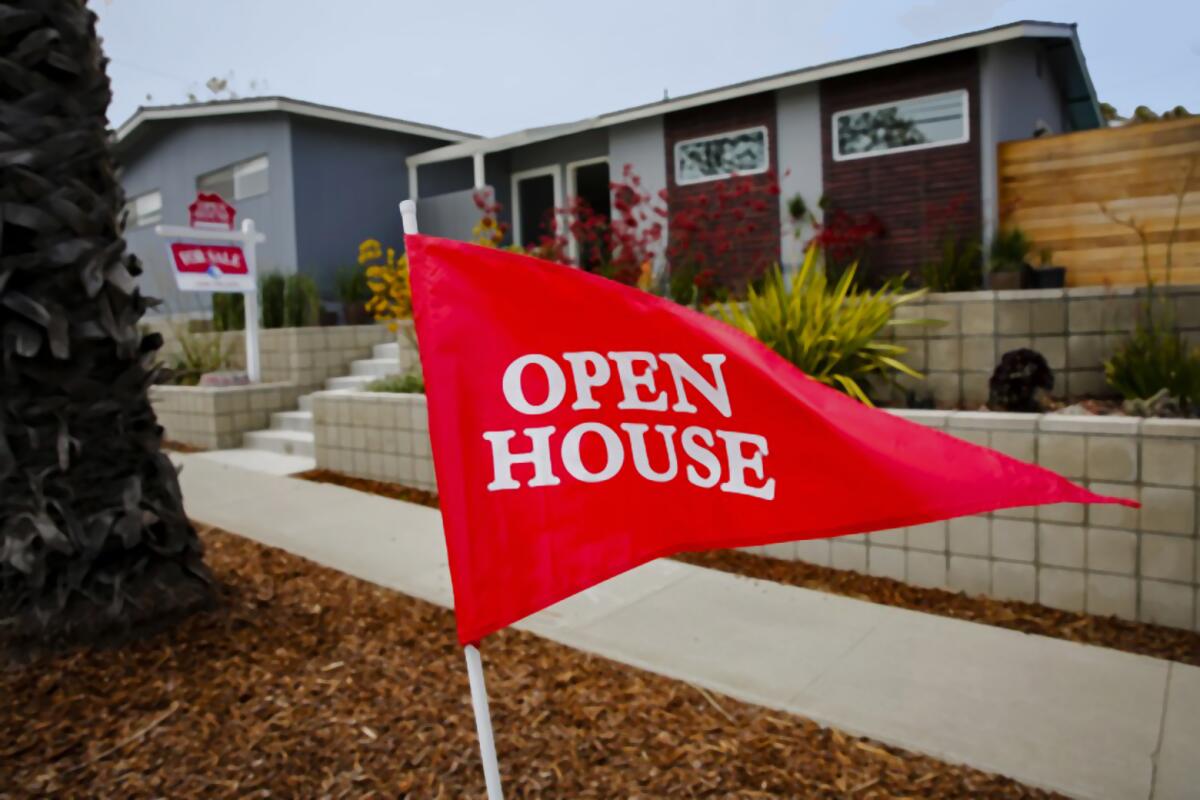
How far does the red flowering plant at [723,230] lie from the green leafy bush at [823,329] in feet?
11.8

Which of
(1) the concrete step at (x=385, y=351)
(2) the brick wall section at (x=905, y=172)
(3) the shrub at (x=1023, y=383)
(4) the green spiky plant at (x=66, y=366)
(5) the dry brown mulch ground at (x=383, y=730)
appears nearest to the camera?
(5) the dry brown mulch ground at (x=383, y=730)

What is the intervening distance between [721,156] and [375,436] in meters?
6.82

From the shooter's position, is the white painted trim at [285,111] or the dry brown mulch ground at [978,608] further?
the white painted trim at [285,111]

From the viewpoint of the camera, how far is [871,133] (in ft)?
35.1

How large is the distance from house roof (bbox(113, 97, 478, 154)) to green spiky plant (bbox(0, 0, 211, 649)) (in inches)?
399

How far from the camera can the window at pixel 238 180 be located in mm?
13859

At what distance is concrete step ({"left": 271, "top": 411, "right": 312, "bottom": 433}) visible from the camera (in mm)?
8867

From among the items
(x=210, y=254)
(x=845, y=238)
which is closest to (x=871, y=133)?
(x=845, y=238)

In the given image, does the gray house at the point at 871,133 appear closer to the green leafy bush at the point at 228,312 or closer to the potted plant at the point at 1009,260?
the potted plant at the point at 1009,260

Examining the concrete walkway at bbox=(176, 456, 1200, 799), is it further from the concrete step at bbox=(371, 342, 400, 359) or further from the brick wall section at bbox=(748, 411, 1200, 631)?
the concrete step at bbox=(371, 342, 400, 359)

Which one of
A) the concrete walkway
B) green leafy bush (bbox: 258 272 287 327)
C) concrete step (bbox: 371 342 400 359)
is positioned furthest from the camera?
green leafy bush (bbox: 258 272 287 327)

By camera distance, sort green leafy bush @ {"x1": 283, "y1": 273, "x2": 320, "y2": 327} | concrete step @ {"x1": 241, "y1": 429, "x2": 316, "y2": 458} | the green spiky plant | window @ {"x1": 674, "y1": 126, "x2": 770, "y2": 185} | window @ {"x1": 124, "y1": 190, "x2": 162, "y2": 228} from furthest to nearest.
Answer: window @ {"x1": 124, "y1": 190, "x2": 162, "y2": 228} < window @ {"x1": 674, "y1": 126, "x2": 770, "y2": 185} < green leafy bush @ {"x1": 283, "y1": 273, "x2": 320, "y2": 327} < concrete step @ {"x1": 241, "y1": 429, "x2": 316, "y2": 458} < the green spiky plant

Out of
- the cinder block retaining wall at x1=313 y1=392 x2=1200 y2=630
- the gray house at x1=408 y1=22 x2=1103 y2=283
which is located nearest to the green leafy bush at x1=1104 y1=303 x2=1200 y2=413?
the cinder block retaining wall at x1=313 y1=392 x2=1200 y2=630

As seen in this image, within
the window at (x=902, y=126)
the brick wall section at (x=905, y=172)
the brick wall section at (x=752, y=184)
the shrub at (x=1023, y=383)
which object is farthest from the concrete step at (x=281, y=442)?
the window at (x=902, y=126)
